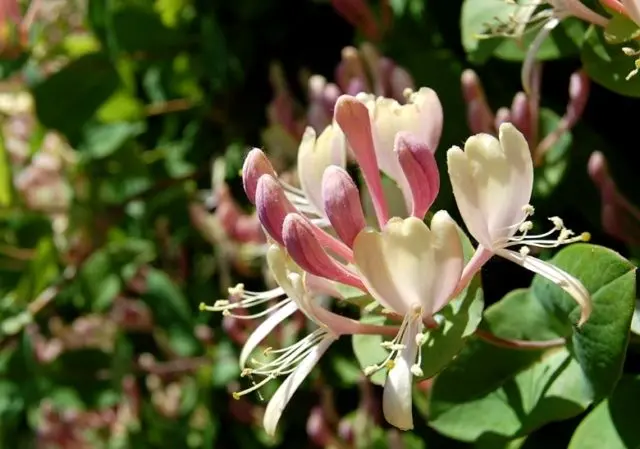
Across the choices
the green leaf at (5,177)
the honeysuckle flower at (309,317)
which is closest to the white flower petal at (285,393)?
the honeysuckle flower at (309,317)

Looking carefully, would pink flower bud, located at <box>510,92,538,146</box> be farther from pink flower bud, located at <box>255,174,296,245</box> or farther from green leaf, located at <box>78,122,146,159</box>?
green leaf, located at <box>78,122,146,159</box>

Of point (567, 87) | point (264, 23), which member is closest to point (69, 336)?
point (264, 23)

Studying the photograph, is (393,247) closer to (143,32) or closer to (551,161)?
(551,161)

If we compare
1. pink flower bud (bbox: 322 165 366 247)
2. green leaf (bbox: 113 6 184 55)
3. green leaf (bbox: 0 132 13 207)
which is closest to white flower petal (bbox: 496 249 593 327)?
pink flower bud (bbox: 322 165 366 247)

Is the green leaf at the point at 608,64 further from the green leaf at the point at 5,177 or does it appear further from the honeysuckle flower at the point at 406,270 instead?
the green leaf at the point at 5,177

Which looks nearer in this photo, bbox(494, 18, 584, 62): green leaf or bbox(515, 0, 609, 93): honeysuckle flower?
bbox(515, 0, 609, 93): honeysuckle flower

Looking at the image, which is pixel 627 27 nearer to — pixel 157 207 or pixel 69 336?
pixel 157 207
